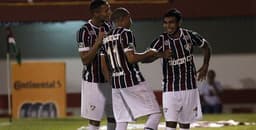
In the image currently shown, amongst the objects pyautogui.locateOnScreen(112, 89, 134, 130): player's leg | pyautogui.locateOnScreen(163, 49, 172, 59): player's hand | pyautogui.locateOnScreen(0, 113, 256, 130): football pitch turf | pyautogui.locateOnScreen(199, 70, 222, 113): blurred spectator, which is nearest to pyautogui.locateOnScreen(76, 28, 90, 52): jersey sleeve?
pyautogui.locateOnScreen(112, 89, 134, 130): player's leg

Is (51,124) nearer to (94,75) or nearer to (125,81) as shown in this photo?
(94,75)

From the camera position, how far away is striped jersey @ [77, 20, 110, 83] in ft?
27.8

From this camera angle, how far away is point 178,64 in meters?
8.38

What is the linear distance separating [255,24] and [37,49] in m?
5.75

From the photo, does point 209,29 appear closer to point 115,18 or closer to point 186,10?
point 186,10

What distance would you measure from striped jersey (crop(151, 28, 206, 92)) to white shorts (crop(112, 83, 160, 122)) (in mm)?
412

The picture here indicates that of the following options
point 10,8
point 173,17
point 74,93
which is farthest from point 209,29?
point 173,17

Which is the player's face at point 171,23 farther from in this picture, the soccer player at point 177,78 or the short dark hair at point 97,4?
the short dark hair at point 97,4

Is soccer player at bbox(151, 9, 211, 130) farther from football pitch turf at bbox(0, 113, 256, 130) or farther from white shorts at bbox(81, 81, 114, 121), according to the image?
football pitch turf at bbox(0, 113, 256, 130)

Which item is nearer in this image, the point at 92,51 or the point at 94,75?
the point at 92,51

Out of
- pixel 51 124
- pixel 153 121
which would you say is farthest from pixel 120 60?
pixel 51 124

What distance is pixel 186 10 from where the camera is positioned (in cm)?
1680

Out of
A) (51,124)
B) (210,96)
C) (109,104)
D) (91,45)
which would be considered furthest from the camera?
(210,96)

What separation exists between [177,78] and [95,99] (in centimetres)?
105
